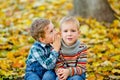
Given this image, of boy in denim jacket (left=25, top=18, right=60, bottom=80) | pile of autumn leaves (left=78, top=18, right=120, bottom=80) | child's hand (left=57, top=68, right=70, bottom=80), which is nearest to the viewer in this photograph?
child's hand (left=57, top=68, right=70, bottom=80)

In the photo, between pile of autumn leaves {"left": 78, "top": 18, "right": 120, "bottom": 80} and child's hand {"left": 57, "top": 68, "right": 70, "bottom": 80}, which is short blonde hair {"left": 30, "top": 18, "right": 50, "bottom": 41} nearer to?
child's hand {"left": 57, "top": 68, "right": 70, "bottom": 80}

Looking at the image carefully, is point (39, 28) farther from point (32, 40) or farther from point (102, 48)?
point (32, 40)

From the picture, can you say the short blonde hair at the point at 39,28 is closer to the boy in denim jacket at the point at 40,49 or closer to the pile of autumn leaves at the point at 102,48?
the boy in denim jacket at the point at 40,49

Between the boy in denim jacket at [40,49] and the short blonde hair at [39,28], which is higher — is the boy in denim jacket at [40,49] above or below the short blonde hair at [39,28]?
below

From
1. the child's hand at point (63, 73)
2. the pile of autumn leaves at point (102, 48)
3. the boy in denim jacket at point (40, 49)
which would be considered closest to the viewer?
the child's hand at point (63, 73)

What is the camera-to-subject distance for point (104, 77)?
534 cm

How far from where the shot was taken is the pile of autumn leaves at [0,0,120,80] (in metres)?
5.57

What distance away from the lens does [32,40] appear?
7.18 meters

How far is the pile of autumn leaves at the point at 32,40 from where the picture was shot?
557 cm

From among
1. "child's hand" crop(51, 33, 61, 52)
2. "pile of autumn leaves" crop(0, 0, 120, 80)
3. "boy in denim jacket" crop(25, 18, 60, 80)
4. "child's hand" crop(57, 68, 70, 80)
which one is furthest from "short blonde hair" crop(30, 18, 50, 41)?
"pile of autumn leaves" crop(0, 0, 120, 80)

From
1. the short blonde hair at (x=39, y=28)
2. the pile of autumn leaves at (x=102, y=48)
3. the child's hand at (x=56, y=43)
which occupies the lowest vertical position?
the pile of autumn leaves at (x=102, y=48)

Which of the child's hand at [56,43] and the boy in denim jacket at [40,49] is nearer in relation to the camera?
the child's hand at [56,43]

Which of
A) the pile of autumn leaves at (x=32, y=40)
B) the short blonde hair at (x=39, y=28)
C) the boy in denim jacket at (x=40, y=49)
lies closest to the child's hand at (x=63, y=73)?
the boy in denim jacket at (x=40, y=49)

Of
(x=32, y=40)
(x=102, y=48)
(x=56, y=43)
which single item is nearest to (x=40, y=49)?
(x=56, y=43)
